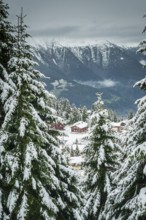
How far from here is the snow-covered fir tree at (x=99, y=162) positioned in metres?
23.6

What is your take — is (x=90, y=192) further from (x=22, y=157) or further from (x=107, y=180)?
(x=22, y=157)

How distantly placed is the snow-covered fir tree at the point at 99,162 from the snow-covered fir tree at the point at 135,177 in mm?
5522

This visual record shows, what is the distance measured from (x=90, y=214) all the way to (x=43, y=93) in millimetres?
9380

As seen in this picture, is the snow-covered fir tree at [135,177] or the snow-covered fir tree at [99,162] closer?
the snow-covered fir tree at [135,177]

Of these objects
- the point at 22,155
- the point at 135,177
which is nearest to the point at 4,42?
the point at 22,155

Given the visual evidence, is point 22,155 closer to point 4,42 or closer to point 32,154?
point 32,154

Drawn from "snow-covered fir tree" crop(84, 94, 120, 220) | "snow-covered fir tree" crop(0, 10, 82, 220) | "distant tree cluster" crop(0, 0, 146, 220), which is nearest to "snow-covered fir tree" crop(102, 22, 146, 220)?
"distant tree cluster" crop(0, 0, 146, 220)

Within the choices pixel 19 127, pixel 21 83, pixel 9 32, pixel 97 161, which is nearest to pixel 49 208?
pixel 19 127

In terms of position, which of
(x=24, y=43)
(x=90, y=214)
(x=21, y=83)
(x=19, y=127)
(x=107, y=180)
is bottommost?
(x=90, y=214)

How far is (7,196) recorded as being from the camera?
16922 mm

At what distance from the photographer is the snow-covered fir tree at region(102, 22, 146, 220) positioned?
48.4 ft

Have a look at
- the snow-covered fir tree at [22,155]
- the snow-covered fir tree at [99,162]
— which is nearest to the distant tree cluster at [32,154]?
the snow-covered fir tree at [22,155]

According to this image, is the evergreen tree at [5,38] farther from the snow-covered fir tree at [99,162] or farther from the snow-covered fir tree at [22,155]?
the snow-covered fir tree at [99,162]

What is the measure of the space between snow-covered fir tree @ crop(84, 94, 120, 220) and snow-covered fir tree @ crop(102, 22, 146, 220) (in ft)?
18.1
